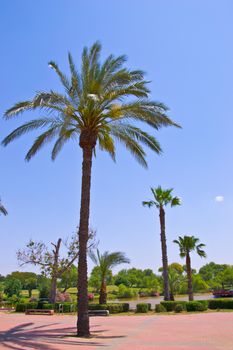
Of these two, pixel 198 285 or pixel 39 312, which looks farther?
pixel 198 285

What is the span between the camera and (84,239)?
1706 cm

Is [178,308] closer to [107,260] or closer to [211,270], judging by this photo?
[107,260]

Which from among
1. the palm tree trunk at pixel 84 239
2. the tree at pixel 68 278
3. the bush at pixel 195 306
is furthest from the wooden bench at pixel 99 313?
the tree at pixel 68 278

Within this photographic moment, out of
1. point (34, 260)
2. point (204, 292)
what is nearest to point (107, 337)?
point (34, 260)

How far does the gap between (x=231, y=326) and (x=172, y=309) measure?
10.7 meters

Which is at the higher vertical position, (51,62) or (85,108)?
(51,62)

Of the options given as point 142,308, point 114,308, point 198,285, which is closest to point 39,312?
point 114,308

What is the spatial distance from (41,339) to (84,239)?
428cm

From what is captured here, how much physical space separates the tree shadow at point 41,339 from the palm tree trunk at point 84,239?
641 millimetres

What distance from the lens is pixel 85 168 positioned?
18.3 m

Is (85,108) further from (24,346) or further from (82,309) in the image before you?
(24,346)

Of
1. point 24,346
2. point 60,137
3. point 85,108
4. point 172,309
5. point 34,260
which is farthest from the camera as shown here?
point 34,260

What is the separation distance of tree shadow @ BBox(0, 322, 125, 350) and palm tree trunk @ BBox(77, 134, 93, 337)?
0.64 metres

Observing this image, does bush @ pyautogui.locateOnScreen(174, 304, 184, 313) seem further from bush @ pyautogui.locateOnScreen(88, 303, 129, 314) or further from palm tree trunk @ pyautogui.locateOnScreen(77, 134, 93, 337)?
palm tree trunk @ pyautogui.locateOnScreen(77, 134, 93, 337)
